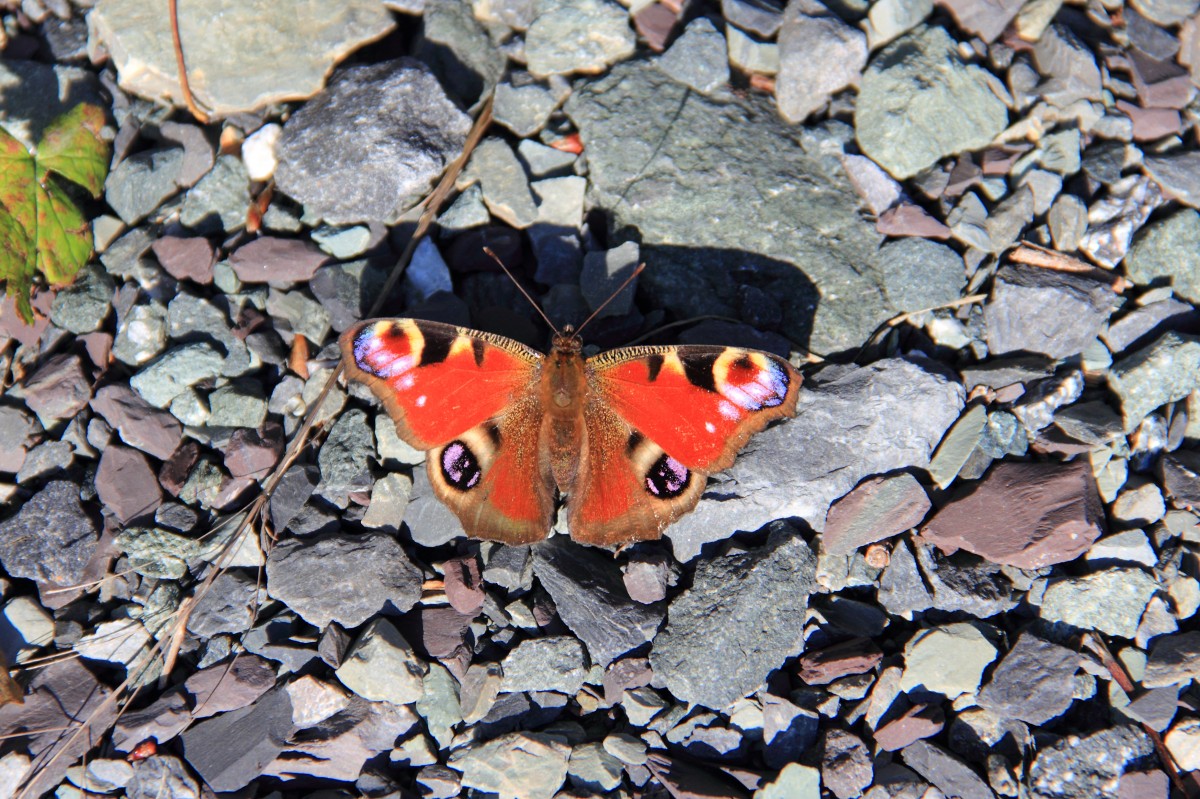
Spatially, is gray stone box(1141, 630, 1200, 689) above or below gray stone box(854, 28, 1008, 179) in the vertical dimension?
below

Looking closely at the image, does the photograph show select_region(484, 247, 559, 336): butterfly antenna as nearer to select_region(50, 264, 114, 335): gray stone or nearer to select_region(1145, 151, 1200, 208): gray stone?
select_region(50, 264, 114, 335): gray stone

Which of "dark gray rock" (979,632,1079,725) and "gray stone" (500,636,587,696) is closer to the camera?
"dark gray rock" (979,632,1079,725)

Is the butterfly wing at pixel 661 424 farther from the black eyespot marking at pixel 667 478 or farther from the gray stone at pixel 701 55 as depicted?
the gray stone at pixel 701 55

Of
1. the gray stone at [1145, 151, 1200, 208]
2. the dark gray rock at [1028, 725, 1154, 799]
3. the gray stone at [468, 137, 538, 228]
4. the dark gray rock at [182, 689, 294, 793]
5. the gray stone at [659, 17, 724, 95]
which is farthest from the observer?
the gray stone at [659, 17, 724, 95]

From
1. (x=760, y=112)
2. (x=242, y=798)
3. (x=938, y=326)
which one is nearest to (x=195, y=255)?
(x=242, y=798)

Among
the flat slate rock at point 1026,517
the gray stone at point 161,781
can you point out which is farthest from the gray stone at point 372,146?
the flat slate rock at point 1026,517

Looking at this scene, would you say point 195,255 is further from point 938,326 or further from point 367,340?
point 938,326

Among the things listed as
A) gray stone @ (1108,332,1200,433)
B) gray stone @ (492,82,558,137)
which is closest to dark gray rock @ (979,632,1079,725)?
gray stone @ (1108,332,1200,433)

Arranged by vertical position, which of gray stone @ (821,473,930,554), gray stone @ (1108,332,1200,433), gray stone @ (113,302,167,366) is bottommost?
gray stone @ (821,473,930,554)
